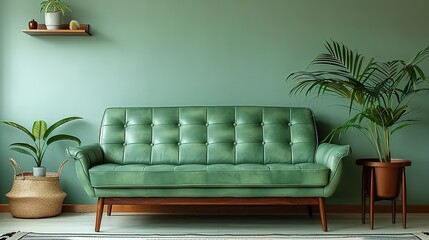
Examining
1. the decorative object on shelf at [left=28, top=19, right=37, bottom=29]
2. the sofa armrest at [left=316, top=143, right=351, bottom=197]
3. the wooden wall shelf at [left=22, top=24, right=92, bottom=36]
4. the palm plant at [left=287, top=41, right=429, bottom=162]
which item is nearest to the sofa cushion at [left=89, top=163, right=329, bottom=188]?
the sofa armrest at [left=316, top=143, right=351, bottom=197]

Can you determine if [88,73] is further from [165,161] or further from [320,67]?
[320,67]

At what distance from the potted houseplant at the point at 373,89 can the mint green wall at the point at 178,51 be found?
0.47 feet

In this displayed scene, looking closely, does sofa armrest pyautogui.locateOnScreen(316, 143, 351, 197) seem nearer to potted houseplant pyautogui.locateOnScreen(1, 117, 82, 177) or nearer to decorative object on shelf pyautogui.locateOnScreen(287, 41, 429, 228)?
decorative object on shelf pyautogui.locateOnScreen(287, 41, 429, 228)

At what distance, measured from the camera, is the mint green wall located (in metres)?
4.45

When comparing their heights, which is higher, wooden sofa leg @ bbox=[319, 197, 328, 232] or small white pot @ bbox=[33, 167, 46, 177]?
small white pot @ bbox=[33, 167, 46, 177]

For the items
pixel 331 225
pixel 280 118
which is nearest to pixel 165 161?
pixel 280 118

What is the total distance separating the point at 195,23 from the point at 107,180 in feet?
5.11

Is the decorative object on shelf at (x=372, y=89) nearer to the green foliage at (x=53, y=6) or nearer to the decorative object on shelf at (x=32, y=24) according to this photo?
the green foliage at (x=53, y=6)

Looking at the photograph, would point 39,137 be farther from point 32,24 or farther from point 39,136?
point 32,24

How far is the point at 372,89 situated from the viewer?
399 centimetres

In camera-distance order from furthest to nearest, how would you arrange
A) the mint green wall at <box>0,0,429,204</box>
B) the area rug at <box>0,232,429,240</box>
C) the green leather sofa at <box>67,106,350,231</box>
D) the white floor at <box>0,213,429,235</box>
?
1. the mint green wall at <box>0,0,429,204</box>
2. the green leather sofa at <box>67,106,350,231</box>
3. the white floor at <box>0,213,429,235</box>
4. the area rug at <box>0,232,429,240</box>

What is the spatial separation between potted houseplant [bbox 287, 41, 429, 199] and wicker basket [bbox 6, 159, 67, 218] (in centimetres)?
199

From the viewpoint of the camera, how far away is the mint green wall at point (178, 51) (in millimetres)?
4445

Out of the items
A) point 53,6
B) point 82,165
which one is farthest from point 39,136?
point 53,6
